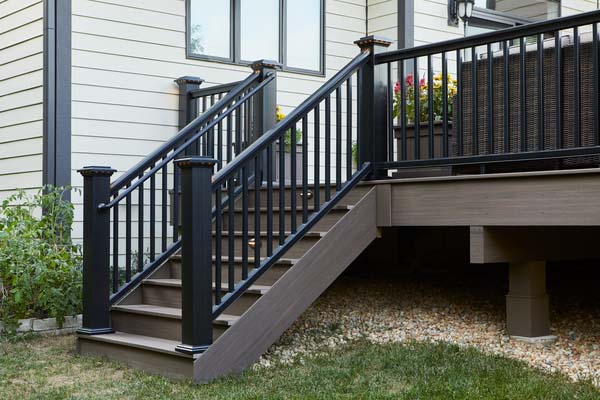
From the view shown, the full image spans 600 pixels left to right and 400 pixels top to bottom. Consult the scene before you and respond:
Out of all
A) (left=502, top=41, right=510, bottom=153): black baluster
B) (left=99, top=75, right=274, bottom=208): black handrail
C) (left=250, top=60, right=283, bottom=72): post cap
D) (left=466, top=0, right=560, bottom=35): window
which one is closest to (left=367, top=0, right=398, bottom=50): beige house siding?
(left=466, top=0, right=560, bottom=35): window

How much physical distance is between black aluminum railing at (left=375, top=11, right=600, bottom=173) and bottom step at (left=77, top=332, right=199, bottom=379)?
75.2 inches

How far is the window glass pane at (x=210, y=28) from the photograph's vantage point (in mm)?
7973

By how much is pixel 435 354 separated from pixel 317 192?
128cm

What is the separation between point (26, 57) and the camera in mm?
7293

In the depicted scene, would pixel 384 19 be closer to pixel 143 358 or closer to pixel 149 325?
pixel 149 325

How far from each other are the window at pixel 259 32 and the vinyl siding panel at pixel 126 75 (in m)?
0.16

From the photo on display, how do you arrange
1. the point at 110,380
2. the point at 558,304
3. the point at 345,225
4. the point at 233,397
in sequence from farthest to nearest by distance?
the point at 558,304
the point at 345,225
the point at 110,380
the point at 233,397

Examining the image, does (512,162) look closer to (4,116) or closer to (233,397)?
(233,397)

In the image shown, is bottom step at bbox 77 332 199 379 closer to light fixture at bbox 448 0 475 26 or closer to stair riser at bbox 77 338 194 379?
stair riser at bbox 77 338 194 379

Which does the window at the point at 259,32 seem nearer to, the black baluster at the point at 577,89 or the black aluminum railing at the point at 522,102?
the black aluminum railing at the point at 522,102

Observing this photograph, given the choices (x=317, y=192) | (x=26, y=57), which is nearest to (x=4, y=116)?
(x=26, y=57)

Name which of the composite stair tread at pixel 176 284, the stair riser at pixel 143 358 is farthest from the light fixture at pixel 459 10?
the stair riser at pixel 143 358

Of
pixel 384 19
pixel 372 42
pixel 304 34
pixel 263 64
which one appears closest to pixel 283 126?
pixel 372 42

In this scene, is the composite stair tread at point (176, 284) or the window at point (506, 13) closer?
the composite stair tread at point (176, 284)
